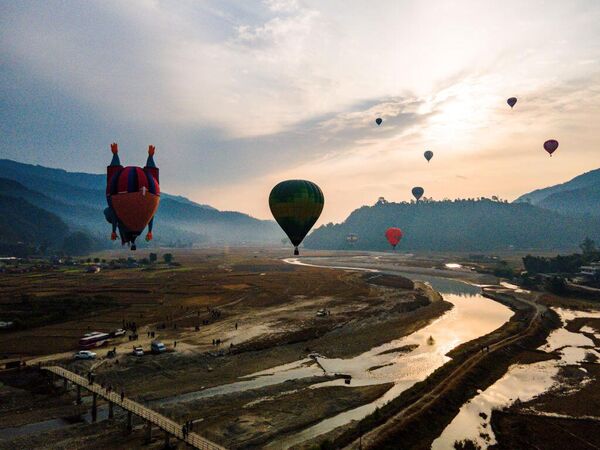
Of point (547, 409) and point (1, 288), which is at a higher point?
point (1, 288)

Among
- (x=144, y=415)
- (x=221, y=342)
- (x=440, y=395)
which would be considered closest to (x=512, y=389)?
(x=440, y=395)

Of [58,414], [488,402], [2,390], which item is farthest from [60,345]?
[488,402]

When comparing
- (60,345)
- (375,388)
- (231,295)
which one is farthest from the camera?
(231,295)

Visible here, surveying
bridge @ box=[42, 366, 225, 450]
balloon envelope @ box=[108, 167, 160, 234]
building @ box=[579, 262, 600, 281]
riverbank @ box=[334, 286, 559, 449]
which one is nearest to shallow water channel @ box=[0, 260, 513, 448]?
riverbank @ box=[334, 286, 559, 449]

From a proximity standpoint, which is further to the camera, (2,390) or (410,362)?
(410,362)

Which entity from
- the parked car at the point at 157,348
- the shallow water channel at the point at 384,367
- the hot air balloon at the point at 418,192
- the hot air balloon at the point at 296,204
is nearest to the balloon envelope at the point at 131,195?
the parked car at the point at 157,348

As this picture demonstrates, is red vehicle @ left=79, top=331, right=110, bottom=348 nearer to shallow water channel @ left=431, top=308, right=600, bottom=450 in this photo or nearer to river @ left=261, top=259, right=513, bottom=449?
river @ left=261, top=259, right=513, bottom=449

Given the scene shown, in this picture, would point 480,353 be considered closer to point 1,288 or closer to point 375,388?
point 375,388
